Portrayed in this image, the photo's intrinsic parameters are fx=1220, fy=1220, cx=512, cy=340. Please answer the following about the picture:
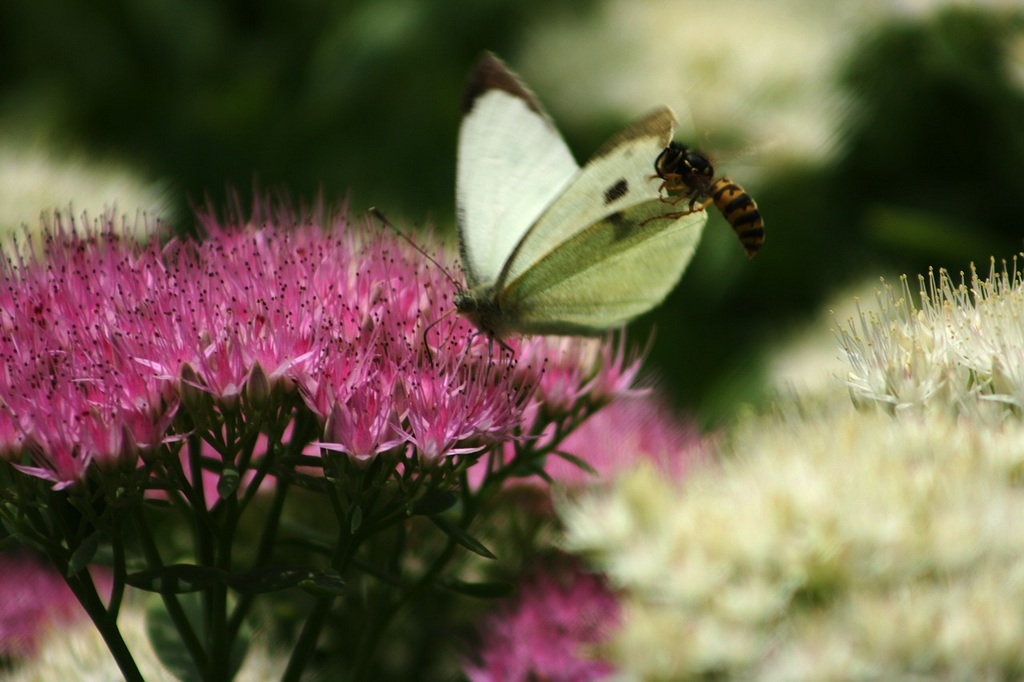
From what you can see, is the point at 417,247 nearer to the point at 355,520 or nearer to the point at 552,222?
the point at 552,222

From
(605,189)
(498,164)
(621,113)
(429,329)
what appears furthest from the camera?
(621,113)

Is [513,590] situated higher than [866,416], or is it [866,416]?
[866,416]

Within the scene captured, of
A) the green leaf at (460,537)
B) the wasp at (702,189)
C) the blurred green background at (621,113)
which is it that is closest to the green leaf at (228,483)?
the green leaf at (460,537)

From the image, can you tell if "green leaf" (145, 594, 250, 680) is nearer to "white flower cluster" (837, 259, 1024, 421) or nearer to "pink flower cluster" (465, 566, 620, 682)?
"pink flower cluster" (465, 566, 620, 682)

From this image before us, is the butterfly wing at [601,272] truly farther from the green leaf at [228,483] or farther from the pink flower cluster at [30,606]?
the pink flower cluster at [30,606]

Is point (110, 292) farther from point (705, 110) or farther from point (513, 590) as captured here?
point (705, 110)

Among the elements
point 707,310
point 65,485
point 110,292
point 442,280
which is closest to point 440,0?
point 707,310

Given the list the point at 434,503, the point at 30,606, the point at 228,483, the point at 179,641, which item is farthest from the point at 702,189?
the point at 30,606
